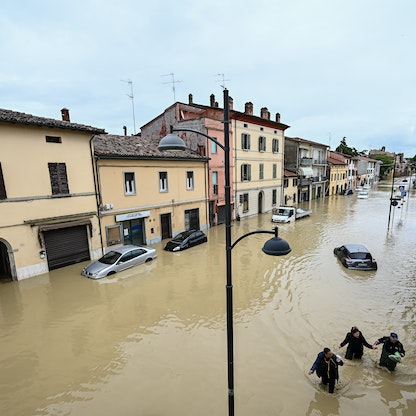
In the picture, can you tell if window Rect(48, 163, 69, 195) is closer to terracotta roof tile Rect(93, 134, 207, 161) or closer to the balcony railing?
terracotta roof tile Rect(93, 134, 207, 161)

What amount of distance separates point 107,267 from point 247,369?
8631mm

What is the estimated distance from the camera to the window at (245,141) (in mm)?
25611

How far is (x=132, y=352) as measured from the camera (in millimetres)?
7613

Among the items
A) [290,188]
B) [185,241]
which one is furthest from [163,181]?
[290,188]

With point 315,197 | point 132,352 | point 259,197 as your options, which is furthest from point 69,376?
point 315,197

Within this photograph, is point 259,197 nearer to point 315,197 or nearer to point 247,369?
point 315,197

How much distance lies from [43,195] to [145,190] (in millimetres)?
6342

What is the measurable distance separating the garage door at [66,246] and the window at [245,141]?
670 inches

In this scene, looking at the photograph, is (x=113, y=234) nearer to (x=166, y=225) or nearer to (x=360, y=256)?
(x=166, y=225)

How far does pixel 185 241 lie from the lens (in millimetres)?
17188

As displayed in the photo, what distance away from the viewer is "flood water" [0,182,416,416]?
595cm

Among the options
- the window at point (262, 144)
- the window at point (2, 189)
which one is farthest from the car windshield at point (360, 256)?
the window at point (2, 189)

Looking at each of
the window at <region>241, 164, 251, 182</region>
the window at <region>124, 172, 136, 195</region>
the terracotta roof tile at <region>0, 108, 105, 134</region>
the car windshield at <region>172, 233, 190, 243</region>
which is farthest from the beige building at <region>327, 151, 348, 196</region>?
the terracotta roof tile at <region>0, 108, 105, 134</region>

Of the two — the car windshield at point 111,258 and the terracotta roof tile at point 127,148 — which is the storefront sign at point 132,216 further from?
the terracotta roof tile at point 127,148
